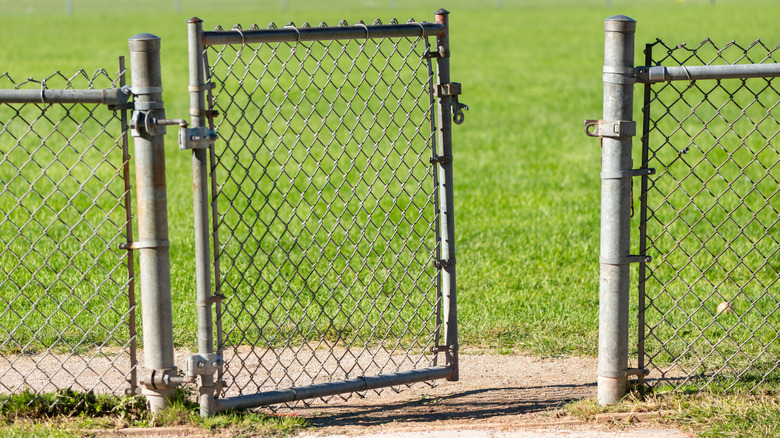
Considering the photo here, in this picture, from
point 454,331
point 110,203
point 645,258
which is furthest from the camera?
point 110,203

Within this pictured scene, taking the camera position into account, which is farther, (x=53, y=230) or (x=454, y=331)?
(x=53, y=230)

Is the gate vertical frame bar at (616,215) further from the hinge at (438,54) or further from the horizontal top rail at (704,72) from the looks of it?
the hinge at (438,54)

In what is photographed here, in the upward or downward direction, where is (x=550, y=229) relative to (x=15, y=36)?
downward

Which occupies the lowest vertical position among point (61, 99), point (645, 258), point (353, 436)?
point (353, 436)

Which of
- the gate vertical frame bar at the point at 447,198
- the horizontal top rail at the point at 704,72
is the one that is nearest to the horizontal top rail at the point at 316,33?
the gate vertical frame bar at the point at 447,198

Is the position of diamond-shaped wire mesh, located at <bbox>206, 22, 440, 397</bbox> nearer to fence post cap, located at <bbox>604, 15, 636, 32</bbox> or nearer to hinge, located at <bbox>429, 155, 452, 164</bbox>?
hinge, located at <bbox>429, 155, 452, 164</bbox>

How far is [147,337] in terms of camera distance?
372 centimetres

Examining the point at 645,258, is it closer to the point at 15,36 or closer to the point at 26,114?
the point at 26,114

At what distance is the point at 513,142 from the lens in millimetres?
11633

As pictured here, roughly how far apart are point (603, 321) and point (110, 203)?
19.6 ft

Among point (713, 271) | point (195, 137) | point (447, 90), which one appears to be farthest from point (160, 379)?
point (713, 271)

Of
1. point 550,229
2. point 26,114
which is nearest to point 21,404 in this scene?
point 550,229

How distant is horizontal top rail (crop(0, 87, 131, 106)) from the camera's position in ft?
11.7

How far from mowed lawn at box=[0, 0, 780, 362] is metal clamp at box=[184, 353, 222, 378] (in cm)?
144
